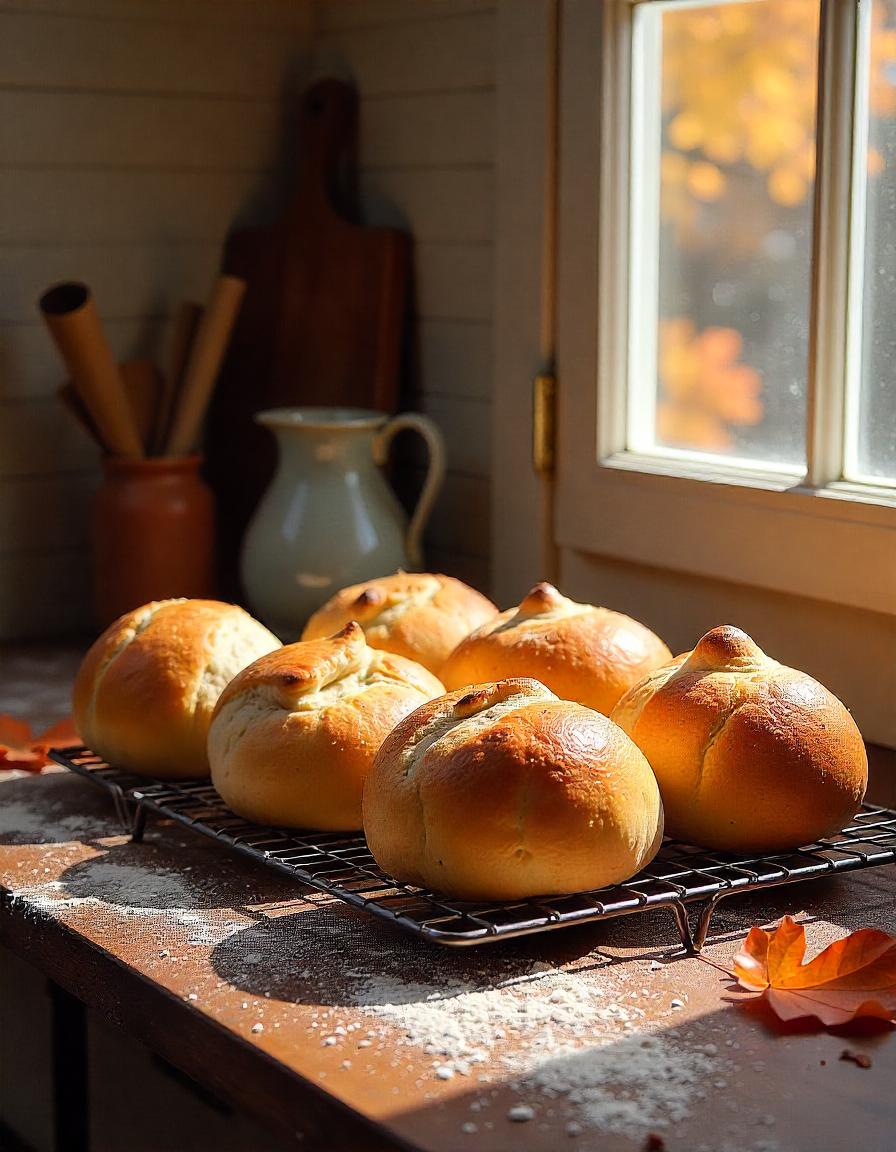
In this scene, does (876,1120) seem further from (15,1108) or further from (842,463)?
(15,1108)

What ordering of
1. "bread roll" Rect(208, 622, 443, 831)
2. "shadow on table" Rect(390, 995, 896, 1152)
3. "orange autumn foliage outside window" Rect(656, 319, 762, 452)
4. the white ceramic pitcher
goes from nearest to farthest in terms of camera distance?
"shadow on table" Rect(390, 995, 896, 1152)
"bread roll" Rect(208, 622, 443, 831)
"orange autumn foliage outside window" Rect(656, 319, 762, 452)
the white ceramic pitcher

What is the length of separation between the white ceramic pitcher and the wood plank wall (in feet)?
0.33

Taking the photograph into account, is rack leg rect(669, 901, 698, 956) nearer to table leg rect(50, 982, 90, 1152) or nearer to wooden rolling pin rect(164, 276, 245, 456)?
table leg rect(50, 982, 90, 1152)

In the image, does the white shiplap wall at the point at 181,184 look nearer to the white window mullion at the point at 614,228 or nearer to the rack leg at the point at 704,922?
the white window mullion at the point at 614,228

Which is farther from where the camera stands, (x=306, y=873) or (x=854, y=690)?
(x=854, y=690)

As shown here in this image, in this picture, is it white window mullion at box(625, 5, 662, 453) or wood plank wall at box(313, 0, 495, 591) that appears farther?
wood plank wall at box(313, 0, 495, 591)

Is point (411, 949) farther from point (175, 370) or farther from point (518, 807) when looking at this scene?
point (175, 370)

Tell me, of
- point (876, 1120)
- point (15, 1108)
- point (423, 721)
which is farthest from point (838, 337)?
point (15, 1108)

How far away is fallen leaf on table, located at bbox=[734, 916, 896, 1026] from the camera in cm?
77

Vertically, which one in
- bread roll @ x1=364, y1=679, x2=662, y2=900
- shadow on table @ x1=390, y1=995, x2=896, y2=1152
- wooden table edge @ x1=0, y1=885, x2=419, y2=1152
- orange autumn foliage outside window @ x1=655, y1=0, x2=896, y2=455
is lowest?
wooden table edge @ x1=0, y1=885, x2=419, y2=1152

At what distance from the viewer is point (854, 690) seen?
1205 mm

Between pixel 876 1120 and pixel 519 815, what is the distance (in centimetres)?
22

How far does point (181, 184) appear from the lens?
1.68 meters

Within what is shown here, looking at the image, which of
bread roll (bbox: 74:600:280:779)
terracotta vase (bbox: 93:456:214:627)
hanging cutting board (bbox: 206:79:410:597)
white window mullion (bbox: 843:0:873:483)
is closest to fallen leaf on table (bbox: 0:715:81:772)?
bread roll (bbox: 74:600:280:779)
